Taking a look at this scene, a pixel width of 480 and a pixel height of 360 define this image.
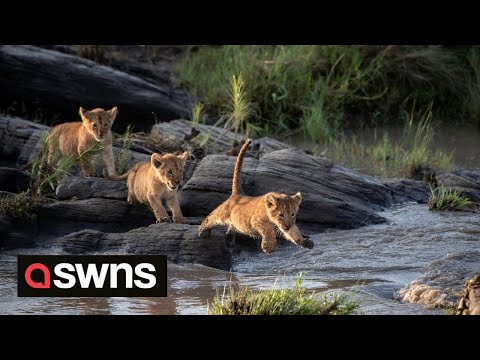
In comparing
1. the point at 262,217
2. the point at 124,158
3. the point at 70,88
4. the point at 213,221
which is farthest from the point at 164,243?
the point at 70,88

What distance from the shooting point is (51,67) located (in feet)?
56.2

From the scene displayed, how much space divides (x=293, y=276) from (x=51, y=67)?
7.70 metres

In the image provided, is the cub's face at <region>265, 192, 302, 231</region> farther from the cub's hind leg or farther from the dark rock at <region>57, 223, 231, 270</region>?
the dark rock at <region>57, 223, 231, 270</region>

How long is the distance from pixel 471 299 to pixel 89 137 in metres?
6.07

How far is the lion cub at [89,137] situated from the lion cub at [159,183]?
0.93 metres

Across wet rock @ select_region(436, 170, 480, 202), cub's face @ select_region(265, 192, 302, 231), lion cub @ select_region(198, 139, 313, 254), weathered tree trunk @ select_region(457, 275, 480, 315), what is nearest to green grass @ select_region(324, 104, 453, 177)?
wet rock @ select_region(436, 170, 480, 202)

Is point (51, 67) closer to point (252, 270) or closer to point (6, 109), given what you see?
point (6, 109)

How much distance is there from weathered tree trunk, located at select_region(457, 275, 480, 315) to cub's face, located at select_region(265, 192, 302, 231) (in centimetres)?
229

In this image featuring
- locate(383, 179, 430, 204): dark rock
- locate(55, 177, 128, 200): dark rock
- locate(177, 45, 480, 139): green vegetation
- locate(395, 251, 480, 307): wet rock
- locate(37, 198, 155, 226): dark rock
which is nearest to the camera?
locate(395, 251, 480, 307): wet rock

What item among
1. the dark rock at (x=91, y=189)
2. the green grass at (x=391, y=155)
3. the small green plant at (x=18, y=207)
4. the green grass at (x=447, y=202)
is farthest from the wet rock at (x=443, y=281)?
the green grass at (x=391, y=155)

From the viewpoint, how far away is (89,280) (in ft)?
31.0

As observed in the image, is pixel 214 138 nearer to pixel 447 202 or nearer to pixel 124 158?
pixel 124 158

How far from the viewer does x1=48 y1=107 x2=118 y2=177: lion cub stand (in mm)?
13062
